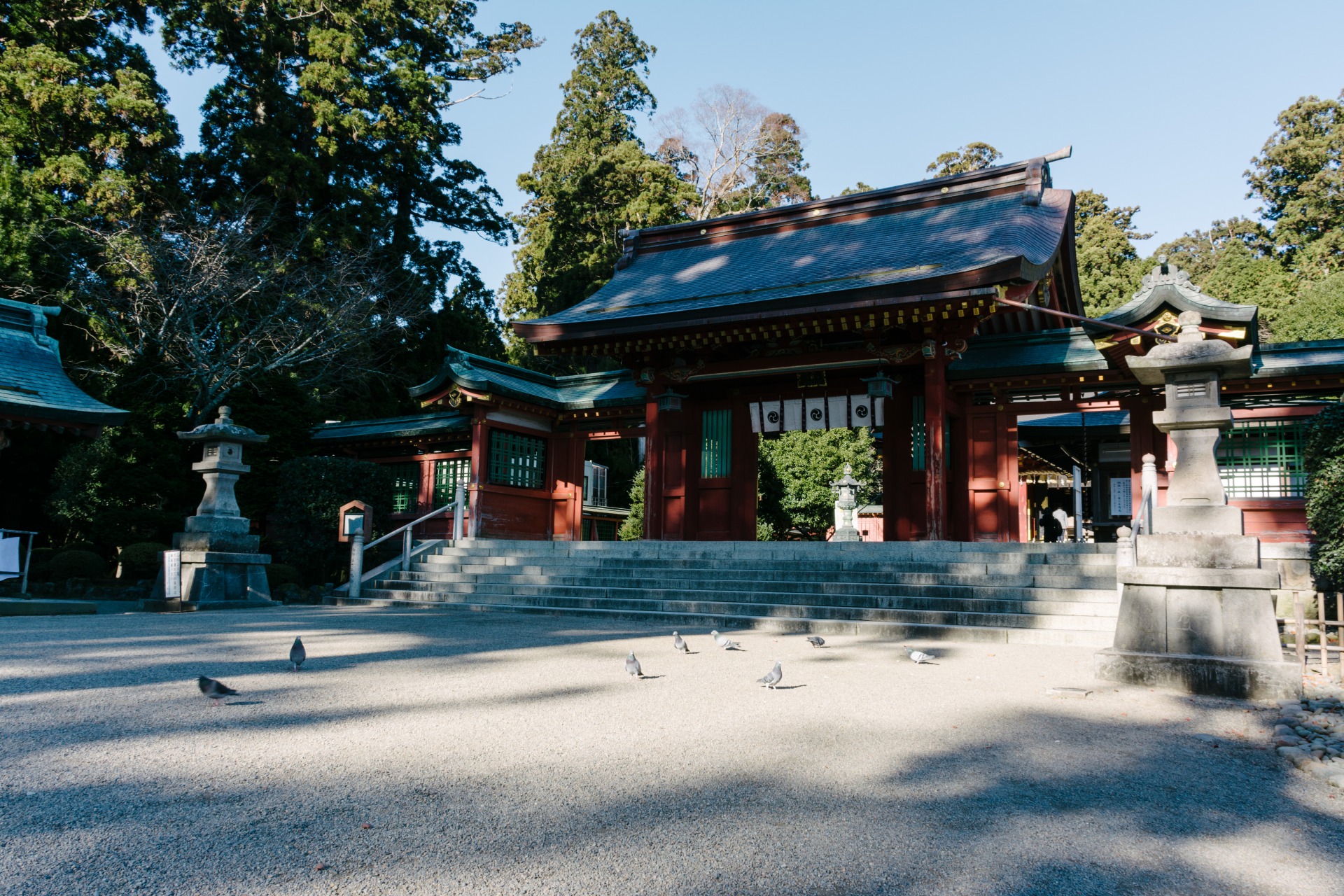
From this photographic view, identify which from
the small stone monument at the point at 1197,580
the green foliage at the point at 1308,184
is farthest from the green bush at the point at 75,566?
the green foliage at the point at 1308,184

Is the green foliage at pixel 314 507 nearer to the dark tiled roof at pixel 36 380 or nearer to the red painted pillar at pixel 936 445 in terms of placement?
the dark tiled roof at pixel 36 380

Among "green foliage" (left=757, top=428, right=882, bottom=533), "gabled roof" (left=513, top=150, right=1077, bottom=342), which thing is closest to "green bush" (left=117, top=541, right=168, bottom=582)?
"gabled roof" (left=513, top=150, right=1077, bottom=342)

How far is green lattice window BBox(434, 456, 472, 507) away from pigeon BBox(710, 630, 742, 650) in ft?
35.1

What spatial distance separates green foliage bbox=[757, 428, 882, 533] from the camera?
64.3 feet

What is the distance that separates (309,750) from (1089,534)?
68.8 feet

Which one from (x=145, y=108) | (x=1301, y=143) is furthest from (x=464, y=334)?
(x=1301, y=143)

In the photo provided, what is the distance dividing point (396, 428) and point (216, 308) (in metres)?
4.83

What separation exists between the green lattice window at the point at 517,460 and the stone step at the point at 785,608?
14.4 ft

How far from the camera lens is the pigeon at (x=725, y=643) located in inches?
281

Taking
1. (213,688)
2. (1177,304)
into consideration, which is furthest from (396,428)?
(1177,304)

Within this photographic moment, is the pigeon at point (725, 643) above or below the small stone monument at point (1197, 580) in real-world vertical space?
below

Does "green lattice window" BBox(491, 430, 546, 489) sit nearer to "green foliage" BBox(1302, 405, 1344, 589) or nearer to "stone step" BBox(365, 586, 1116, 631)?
"stone step" BBox(365, 586, 1116, 631)

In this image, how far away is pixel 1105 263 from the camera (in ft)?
100

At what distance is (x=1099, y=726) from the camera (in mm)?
4715
